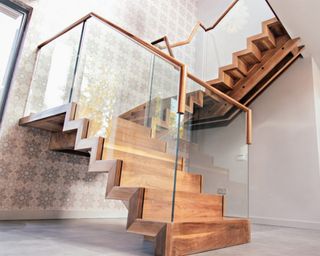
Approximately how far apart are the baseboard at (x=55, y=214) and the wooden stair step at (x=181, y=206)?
1751 mm

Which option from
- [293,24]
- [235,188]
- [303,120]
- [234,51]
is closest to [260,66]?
[234,51]

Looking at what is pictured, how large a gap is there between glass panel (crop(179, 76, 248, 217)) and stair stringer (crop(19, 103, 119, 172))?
2.28 feet

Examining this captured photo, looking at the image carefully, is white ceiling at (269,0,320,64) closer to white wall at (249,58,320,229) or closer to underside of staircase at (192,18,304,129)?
underside of staircase at (192,18,304,129)

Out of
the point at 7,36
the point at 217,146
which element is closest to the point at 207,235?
the point at 217,146

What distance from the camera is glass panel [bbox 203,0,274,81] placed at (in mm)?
3779

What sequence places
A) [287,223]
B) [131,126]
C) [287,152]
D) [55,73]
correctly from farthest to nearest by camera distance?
[287,152] < [287,223] < [55,73] < [131,126]

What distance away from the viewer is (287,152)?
4.15m

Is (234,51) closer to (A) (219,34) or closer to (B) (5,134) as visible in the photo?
(A) (219,34)

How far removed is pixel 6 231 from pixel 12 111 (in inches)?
51.0

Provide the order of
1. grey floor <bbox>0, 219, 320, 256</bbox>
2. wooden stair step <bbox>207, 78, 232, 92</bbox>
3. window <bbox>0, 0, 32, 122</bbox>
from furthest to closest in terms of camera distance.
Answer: wooden stair step <bbox>207, 78, 232, 92</bbox>, window <bbox>0, 0, 32, 122</bbox>, grey floor <bbox>0, 219, 320, 256</bbox>

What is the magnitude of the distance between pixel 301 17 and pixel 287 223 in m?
2.82

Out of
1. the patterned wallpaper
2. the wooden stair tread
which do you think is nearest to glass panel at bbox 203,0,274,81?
the patterned wallpaper

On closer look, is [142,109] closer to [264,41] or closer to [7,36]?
[7,36]

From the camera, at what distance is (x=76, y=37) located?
8.79 feet
